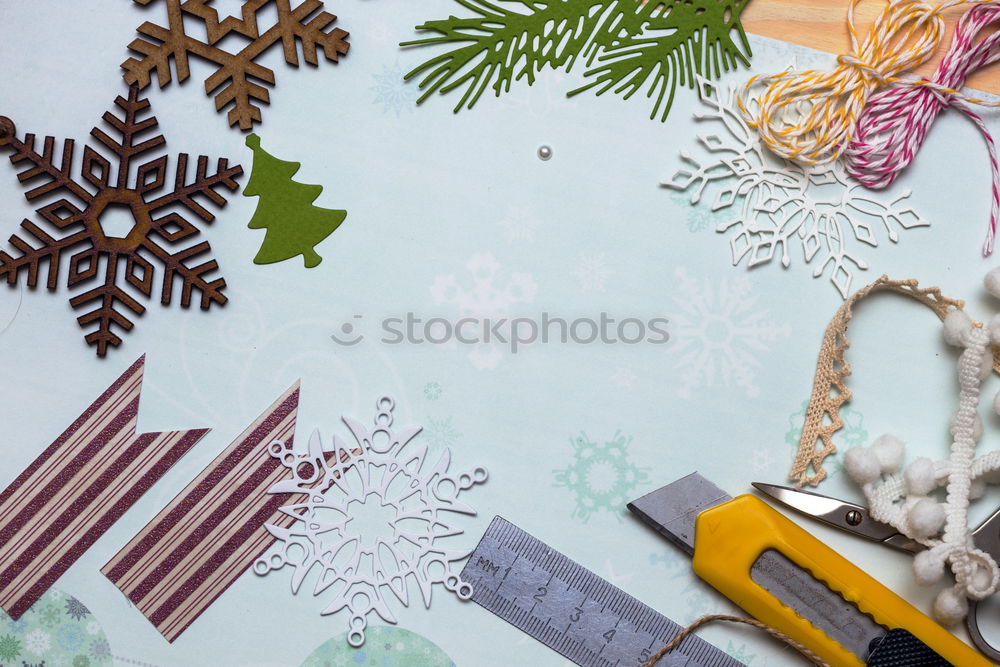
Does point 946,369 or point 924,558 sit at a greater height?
point 946,369

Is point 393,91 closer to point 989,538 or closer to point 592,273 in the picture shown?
point 592,273

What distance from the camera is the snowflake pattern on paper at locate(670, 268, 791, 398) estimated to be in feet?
4.17

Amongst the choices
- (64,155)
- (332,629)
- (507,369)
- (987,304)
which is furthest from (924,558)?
(64,155)

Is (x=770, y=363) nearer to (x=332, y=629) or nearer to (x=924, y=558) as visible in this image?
(x=924, y=558)

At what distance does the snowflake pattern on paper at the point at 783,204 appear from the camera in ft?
4.20

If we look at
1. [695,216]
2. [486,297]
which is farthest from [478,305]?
[695,216]

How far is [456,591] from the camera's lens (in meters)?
1.23

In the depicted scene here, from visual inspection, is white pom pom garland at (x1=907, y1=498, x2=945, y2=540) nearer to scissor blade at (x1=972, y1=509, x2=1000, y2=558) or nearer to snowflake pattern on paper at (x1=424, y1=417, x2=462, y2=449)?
scissor blade at (x1=972, y1=509, x2=1000, y2=558)

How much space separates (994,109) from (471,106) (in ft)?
2.98

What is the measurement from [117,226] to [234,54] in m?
0.36

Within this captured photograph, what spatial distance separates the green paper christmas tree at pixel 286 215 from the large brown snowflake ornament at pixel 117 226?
51mm

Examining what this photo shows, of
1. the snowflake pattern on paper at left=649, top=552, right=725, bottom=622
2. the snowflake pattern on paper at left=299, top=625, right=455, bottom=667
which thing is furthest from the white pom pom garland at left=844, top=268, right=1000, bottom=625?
the snowflake pattern on paper at left=299, top=625, right=455, bottom=667

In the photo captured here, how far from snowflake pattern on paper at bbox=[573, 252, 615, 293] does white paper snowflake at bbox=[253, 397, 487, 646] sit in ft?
1.19

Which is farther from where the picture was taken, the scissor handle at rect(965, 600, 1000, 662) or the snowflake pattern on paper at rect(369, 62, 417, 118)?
Result: the snowflake pattern on paper at rect(369, 62, 417, 118)
